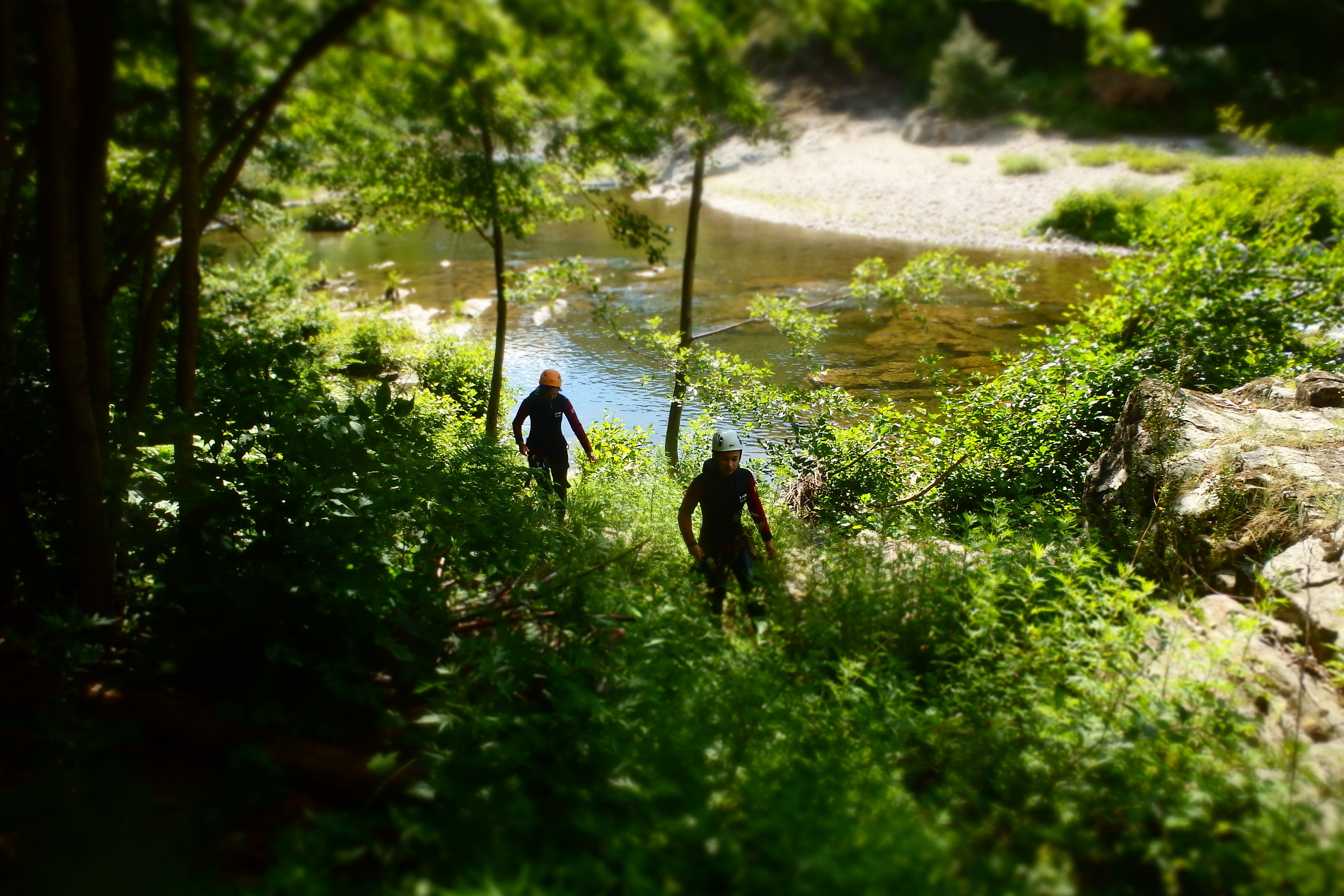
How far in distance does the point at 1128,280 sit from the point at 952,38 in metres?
15.9

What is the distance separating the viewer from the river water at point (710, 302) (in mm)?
14867

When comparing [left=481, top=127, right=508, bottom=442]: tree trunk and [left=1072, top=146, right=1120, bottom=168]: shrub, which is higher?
[left=1072, top=146, right=1120, bottom=168]: shrub

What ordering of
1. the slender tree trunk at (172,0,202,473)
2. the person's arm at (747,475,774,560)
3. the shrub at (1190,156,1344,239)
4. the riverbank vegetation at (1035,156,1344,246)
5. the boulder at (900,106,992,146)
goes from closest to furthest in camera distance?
1. the slender tree trunk at (172,0,202,473)
2. the person's arm at (747,475,774,560)
3. the riverbank vegetation at (1035,156,1344,246)
4. the shrub at (1190,156,1344,239)
5. the boulder at (900,106,992,146)

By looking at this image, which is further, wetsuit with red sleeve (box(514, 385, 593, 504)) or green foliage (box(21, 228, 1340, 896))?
wetsuit with red sleeve (box(514, 385, 593, 504))

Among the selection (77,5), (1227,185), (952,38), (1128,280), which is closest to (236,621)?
(77,5)

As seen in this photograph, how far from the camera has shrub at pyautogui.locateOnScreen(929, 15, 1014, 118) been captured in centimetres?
2337

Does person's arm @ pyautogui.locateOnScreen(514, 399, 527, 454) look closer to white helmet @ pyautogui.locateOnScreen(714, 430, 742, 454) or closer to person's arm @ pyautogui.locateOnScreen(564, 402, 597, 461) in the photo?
person's arm @ pyautogui.locateOnScreen(564, 402, 597, 461)

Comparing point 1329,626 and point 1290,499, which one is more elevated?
point 1290,499

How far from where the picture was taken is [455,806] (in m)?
2.97

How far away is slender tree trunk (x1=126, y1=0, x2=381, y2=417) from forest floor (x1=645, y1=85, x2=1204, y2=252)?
17862mm

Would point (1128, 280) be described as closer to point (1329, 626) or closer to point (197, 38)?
point (1329, 626)

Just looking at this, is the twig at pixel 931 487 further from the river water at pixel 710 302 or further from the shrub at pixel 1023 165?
the shrub at pixel 1023 165

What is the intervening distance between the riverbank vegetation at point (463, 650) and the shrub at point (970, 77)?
20079 mm

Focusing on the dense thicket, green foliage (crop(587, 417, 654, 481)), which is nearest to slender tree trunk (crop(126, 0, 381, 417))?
the dense thicket
